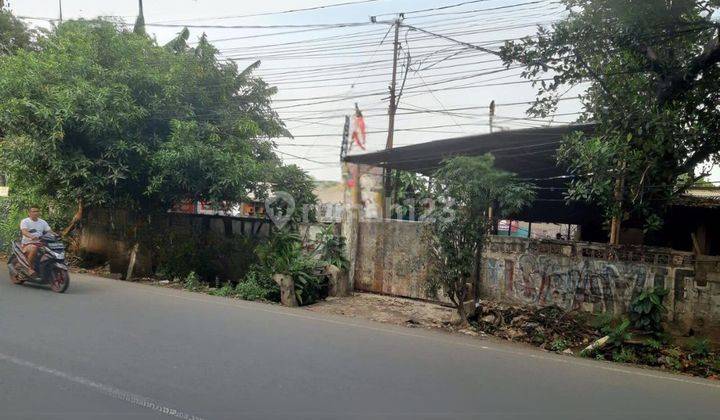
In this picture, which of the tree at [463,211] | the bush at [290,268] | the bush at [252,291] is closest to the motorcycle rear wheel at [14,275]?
the bush at [252,291]

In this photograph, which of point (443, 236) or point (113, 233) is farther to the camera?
point (113, 233)

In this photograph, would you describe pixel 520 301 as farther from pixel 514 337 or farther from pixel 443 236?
pixel 443 236

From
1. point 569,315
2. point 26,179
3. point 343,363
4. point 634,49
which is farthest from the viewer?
point 26,179

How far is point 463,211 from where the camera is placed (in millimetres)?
8555

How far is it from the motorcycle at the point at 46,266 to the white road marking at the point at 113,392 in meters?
4.76

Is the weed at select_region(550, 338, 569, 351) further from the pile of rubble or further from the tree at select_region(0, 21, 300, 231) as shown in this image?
the tree at select_region(0, 21, 300, 231)

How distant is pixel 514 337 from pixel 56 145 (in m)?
10.2

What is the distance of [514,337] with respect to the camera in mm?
8289

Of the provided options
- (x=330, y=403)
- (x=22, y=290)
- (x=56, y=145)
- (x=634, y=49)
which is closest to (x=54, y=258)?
(x=22, y=290)

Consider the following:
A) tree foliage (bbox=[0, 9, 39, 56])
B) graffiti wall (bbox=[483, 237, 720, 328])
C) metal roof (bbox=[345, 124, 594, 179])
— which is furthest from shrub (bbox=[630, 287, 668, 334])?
tree foliage (bbox=[0, 9, 39, 56])

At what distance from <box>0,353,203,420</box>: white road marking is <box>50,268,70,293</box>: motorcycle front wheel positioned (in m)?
4.65

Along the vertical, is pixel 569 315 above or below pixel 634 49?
below

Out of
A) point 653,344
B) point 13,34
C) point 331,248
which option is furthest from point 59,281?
point 13,34

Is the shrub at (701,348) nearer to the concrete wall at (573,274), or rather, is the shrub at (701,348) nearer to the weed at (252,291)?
the concrete wall at (573,274)
